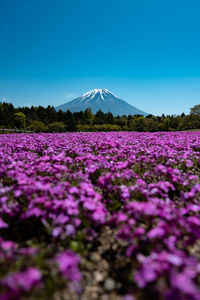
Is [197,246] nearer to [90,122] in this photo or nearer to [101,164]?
[101,164]

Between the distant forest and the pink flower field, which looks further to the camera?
the distant forest

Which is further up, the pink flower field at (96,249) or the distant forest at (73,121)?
the distant forest at (73,121)

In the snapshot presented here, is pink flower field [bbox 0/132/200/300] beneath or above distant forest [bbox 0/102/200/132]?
beneath

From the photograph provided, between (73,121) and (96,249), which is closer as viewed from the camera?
(96,249)

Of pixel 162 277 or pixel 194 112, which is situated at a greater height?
pixel 194 112

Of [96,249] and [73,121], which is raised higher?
[73,121]

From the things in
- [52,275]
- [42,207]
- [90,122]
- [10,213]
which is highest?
[90,122]

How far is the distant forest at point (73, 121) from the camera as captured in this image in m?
62.7

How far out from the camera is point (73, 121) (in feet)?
253

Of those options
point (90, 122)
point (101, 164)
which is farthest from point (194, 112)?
point (101, 164)

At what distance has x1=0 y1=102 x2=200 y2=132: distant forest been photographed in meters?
62.7

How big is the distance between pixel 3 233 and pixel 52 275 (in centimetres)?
137

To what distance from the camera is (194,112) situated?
5759 cm

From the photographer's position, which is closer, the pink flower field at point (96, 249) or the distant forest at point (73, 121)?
the pink flower field at point (96, 249)
